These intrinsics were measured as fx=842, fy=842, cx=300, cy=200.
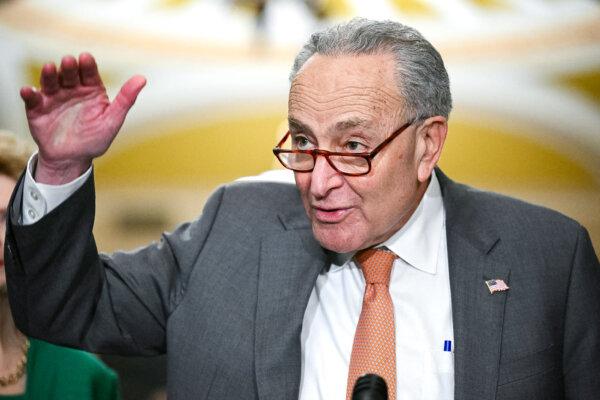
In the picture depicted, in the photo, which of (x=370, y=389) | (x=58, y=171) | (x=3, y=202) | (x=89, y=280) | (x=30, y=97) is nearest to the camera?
(x=370, y=389)

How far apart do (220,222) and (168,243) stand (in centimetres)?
13

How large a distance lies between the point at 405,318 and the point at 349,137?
46 centimetres

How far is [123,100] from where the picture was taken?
1.63m

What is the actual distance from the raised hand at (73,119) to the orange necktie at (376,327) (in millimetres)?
705

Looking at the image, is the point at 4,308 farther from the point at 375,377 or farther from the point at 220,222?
the point at 375,377

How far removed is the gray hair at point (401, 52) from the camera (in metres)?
1.88

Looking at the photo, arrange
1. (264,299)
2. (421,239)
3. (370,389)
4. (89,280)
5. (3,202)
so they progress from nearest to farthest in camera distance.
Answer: (370,389) < (89,280) < (264,299) < (421,239) < (3,202)

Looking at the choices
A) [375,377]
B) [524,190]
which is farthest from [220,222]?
[524,190]

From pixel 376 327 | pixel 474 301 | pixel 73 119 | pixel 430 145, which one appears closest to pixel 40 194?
pixel 73 119

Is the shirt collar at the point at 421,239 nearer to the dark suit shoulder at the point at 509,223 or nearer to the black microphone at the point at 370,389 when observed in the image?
the dark suit shoulder at the point at 509,223

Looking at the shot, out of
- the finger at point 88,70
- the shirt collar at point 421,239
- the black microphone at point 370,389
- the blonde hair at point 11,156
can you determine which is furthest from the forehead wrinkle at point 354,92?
the blonde hair at point 11,156

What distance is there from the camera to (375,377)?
129 cm

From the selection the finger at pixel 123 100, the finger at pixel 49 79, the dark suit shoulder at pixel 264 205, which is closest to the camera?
the finger at pixel 49 79

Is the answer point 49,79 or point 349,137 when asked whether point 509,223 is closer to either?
point 349,137
